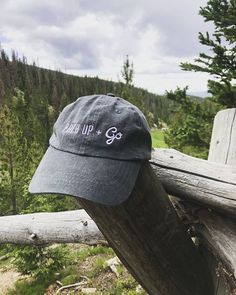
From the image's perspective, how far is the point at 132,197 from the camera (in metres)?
1.13

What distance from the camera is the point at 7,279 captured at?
6918mm

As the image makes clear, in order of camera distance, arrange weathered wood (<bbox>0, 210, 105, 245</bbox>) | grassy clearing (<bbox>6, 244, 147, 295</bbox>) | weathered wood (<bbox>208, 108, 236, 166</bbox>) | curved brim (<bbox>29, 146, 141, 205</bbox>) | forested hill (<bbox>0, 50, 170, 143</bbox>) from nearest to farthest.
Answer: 1. curved brim (<bbox>29, 146, 141, 205</bbox>)
2. weathered wood (<bbox>208, 108, 236, 166</bbox>)
3. weathered wood (<bbox>0, 210, 105, 245</bbox>)
4. grassy clearing (<bbox>6, 244, 147, 295</bbox>)
5. forested hill (<bbox>0, 50, 170, 143</bbox>)

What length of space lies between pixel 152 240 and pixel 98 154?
1.27 ft

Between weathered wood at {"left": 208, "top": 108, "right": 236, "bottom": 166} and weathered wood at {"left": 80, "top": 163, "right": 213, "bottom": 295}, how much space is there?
489mm

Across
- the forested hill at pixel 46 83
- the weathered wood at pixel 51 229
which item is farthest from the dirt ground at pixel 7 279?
the forested hill at pixel 46 83

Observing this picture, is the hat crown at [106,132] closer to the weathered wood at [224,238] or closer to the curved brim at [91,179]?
the curved brim at [91,179]

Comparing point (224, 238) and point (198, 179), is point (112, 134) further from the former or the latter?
point (224, 238)

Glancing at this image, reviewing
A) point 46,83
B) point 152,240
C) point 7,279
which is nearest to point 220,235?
point 152,240

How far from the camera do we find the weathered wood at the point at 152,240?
45.6 inches

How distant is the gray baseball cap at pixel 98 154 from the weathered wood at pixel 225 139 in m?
0.61

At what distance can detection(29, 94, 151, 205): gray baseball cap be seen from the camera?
3.59 ft

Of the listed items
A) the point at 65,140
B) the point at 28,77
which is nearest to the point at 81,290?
the point at 65,140

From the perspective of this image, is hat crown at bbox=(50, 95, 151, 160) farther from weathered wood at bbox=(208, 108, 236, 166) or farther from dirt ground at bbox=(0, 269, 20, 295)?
dirt ground at bbox=(0, 269, 20, 295)

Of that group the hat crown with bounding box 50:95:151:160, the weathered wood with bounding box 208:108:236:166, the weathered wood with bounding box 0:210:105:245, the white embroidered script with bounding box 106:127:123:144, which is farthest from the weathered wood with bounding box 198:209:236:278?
the weathered wood with bounding box 0:210:105:245
